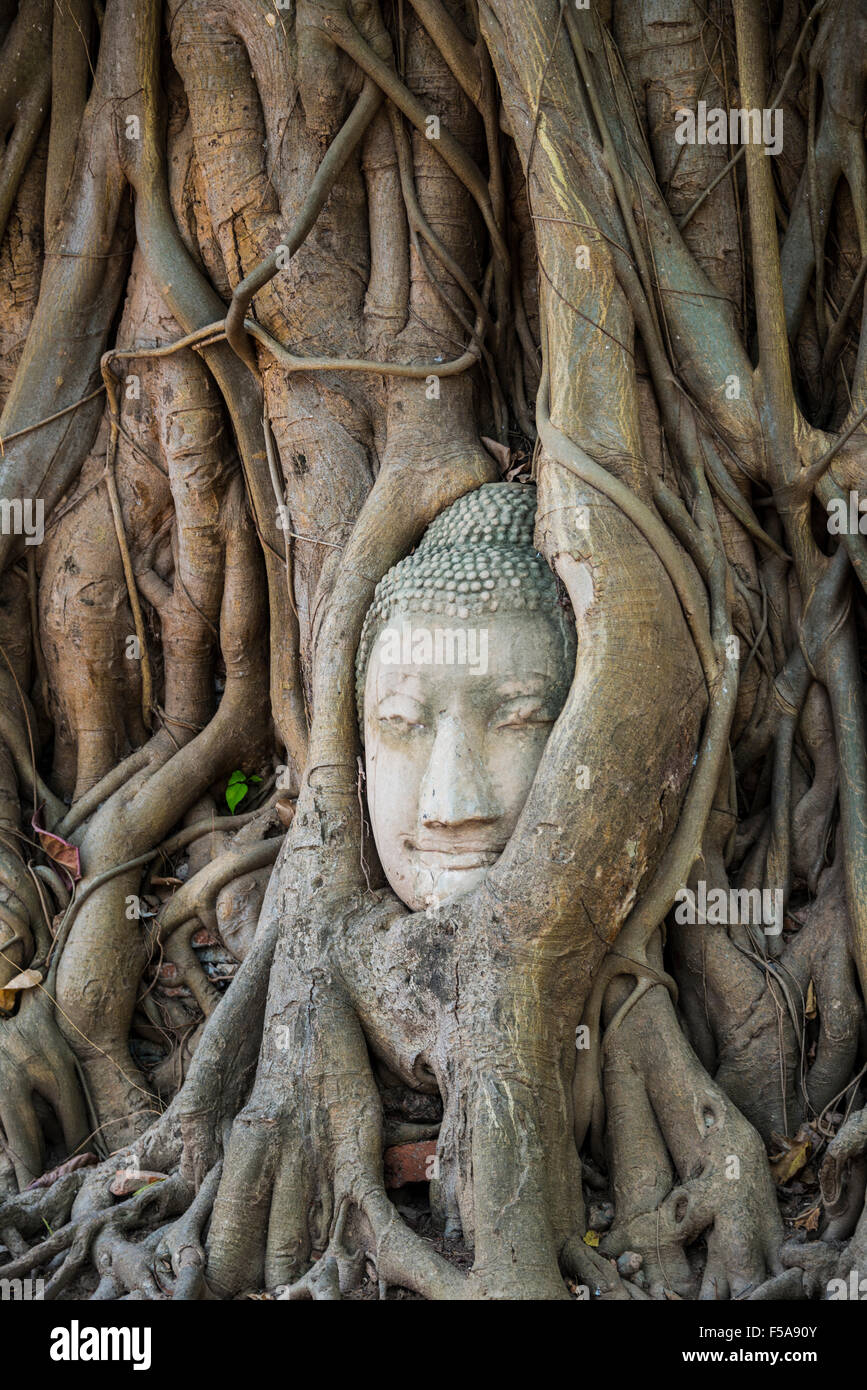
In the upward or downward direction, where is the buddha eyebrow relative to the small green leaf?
upward

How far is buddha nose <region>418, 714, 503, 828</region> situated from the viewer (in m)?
3.61

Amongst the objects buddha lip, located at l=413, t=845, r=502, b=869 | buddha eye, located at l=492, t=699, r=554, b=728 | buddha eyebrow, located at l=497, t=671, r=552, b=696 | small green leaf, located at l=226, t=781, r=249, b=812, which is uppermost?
buddha eyebrow, located at l=497, t=671, r=552, b=696

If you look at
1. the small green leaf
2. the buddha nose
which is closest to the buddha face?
the buddha nose

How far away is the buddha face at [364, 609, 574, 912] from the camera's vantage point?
365 centimetres

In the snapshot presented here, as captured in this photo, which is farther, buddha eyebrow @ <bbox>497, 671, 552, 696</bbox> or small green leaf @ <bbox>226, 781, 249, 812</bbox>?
small green leaf @ <bbox>226, 781, 249, 812</bbox>

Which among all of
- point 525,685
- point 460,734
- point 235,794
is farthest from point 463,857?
point 235,794

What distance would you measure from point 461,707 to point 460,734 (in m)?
0.07

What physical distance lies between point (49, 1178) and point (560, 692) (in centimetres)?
202

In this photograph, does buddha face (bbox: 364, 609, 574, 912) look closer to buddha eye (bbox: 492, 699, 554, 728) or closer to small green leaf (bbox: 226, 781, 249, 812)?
buddha eye (bbox: 492, 699, 554, 728)

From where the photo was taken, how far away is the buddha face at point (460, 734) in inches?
144

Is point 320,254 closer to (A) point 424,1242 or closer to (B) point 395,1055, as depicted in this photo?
(B) point 395,1055

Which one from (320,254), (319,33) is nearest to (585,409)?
(320,254)

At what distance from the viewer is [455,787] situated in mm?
3619

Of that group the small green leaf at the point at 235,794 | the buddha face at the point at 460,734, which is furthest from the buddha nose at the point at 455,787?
the small green leaf at the point at 235,794
